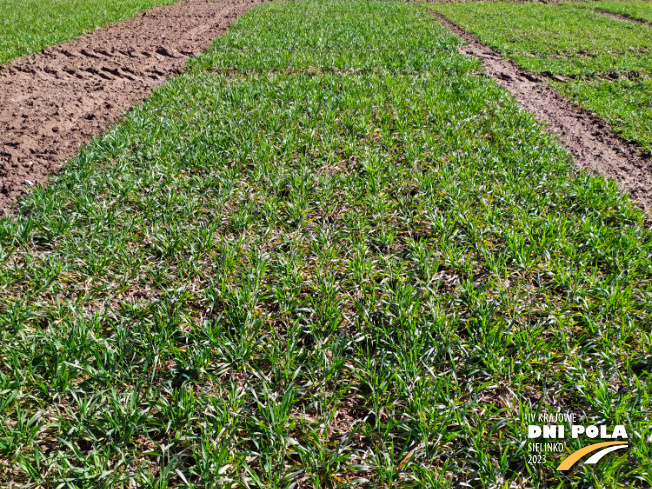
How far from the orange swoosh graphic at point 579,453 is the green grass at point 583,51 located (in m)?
4.94

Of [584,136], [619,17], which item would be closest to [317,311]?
[584,136]

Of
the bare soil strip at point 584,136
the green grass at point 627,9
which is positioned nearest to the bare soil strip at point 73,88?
the bare soil strip at point 584,136

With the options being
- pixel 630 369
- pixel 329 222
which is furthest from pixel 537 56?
pixel 630 369

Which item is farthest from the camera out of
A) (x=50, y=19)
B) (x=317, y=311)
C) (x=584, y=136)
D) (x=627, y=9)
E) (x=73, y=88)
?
(x=627, y=9)

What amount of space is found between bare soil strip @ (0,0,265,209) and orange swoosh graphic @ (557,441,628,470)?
17.3 ft

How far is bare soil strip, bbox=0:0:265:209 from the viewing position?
473 cm

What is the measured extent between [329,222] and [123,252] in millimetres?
1910

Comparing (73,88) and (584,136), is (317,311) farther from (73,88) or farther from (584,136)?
(73,88)

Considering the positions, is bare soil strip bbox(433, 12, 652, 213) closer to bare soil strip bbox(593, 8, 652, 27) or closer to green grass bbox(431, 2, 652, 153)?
green grass bbox(431, 2, 652, 153)

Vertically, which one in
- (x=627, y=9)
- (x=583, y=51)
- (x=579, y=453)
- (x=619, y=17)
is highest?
(x=627, y=9)

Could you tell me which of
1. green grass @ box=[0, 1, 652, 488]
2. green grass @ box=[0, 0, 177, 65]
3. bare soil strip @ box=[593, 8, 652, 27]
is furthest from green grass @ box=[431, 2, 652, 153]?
green grass @ box=[0, 0, 177, 65]

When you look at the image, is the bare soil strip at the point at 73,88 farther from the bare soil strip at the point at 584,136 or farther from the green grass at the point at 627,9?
the green grass at the point at 627,9

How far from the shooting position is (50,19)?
12.1m

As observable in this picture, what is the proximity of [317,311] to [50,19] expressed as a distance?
15277mm
